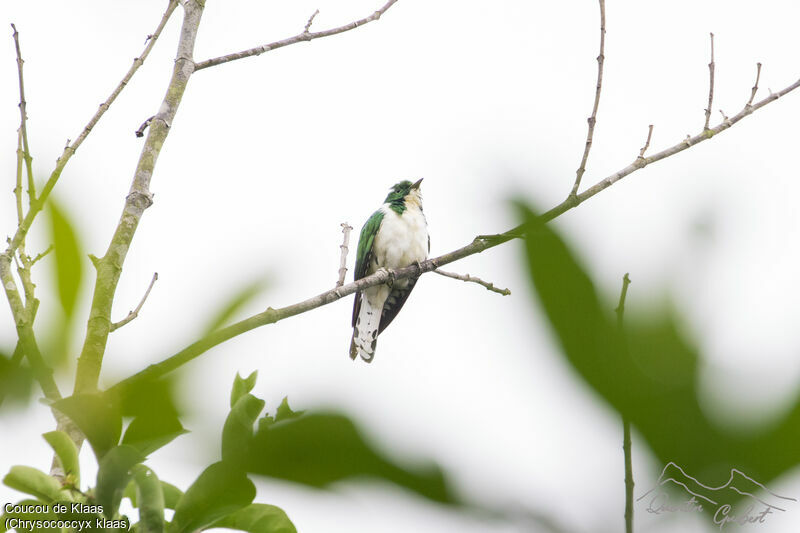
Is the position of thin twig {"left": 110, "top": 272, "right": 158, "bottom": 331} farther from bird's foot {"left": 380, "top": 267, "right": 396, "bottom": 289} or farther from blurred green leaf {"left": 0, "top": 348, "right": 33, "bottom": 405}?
bird's foot {"left": 380, "top": 267, "right": 396, "bottom": 289}

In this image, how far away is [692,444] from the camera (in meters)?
0.46

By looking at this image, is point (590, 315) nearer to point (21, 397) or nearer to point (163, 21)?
point (21, 397)

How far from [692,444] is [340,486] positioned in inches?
8.3

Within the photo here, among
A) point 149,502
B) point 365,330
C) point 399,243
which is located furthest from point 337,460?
point 365,330

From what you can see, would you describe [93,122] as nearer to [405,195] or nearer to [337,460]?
[337,460]

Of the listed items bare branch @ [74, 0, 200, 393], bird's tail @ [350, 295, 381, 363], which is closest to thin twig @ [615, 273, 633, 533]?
bare branch @ [74, 0, 200, 393]

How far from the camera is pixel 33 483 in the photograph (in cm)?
93

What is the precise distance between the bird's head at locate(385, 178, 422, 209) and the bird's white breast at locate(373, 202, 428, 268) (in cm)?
46

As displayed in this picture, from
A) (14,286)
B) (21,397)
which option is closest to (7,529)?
(21,397)

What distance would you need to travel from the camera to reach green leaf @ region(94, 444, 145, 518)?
68 cm

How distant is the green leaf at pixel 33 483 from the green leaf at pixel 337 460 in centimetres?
59

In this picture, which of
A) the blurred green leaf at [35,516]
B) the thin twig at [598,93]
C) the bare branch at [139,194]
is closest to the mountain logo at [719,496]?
the blurred green leaf at [35,516]

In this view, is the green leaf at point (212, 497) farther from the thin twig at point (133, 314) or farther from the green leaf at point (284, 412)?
the thin twig at point (133, 314)

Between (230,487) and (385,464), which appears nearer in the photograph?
(385,464)
